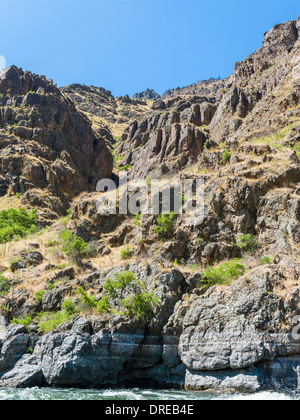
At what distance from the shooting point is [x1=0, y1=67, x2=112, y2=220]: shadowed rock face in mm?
51688

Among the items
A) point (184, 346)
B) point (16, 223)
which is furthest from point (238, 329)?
point (16, 223)

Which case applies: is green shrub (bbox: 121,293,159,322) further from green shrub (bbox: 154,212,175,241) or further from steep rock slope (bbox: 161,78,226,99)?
steep rock slope (bbox: 161,78,226,99)

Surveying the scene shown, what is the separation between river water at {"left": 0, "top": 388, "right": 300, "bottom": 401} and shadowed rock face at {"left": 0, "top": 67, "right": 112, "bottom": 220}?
126ft

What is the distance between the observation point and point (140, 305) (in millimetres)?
16328

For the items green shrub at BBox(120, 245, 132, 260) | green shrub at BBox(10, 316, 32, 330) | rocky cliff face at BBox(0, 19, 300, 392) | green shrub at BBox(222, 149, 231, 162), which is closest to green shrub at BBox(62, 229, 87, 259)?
rocky cliff face at BBox(0, 19, 300, 392)

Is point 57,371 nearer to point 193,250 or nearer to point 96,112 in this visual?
point 193,250

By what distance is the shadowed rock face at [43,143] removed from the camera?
5169cm

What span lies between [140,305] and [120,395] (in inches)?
171

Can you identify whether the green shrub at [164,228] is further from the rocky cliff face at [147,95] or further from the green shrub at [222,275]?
the rocky cliff face at [147,95]

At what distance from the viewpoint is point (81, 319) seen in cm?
1606

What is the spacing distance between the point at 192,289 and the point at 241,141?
65.5 feet

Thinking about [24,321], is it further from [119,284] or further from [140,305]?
[140,305]
